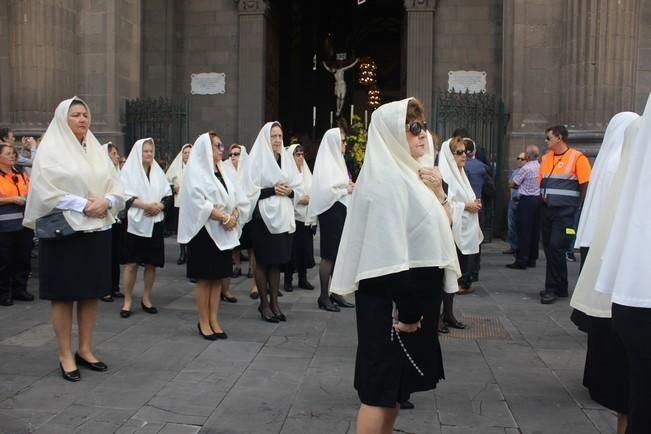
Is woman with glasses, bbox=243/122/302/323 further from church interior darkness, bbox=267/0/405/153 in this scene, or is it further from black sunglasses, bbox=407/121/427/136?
church interior darkness, bbox=267/0/405/153

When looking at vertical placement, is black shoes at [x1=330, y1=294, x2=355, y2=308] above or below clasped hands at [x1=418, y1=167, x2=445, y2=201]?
below

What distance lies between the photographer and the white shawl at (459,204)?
685 cm

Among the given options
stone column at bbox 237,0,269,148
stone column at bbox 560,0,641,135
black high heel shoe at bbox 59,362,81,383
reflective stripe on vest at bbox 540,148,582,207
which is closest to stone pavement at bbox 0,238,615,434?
black high heel shoe at bbox 59,362,81,383

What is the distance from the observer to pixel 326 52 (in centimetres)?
2344

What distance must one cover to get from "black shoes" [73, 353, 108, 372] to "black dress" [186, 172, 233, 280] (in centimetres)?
124

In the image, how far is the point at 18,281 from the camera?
802 centimetres

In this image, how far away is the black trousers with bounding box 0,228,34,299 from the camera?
7801 millimetres

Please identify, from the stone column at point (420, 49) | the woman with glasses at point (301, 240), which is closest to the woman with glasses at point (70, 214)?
the woman with glasses at point (301, 240)

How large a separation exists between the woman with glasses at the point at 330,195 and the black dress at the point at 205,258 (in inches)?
64.5

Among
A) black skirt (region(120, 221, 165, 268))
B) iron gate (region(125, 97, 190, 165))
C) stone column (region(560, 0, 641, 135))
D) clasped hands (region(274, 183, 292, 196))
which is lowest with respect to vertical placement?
black skirt (region(120, 221, 165, 268))

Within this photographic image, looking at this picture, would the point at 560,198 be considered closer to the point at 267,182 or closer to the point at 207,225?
the point at 267,182

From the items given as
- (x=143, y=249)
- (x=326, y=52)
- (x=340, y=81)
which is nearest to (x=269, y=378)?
(x=143, y=249)

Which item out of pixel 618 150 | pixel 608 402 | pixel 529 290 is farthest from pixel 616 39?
pixel 608 402

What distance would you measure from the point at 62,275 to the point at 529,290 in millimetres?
6387
